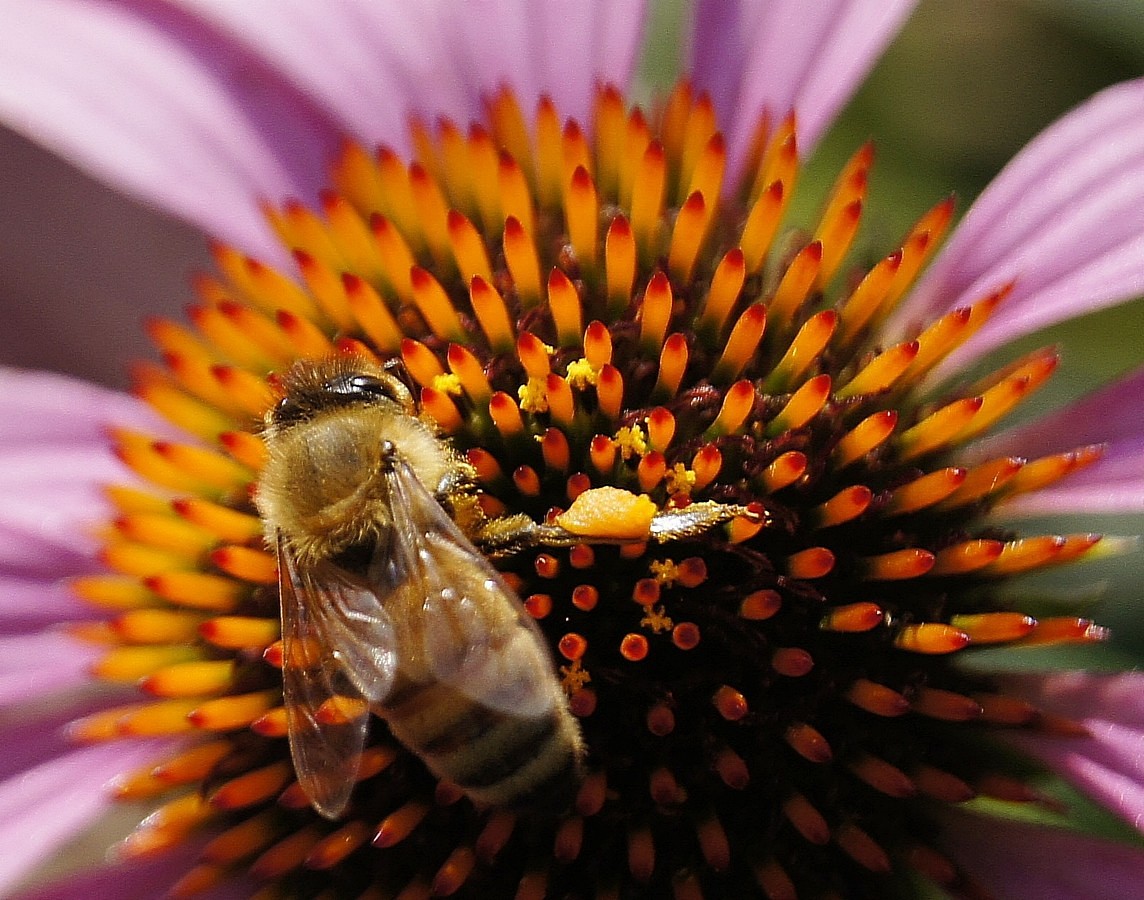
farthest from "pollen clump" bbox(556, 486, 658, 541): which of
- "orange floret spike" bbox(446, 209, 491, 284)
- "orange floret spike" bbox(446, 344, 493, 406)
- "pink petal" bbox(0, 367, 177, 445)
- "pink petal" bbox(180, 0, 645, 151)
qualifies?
"pink petal" bbox(0, 367, 177, 445)

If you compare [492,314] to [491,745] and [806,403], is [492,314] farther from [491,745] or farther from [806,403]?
[491,745]

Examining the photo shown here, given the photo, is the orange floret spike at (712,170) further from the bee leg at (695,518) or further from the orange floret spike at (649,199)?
the bee leg at (695,518)

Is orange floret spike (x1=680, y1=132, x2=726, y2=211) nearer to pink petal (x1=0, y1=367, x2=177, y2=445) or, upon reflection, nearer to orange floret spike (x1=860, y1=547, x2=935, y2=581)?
orange floret spike (x1=860, y1=547, x2=935, y2=581)

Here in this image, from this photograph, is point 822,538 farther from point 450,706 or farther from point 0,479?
point 0,479

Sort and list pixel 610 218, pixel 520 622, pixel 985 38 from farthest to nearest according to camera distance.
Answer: pixel 985 38, pixel 610 218, pixel 520 622

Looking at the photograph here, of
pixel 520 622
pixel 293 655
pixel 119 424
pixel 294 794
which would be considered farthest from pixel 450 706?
pixel 119 424
